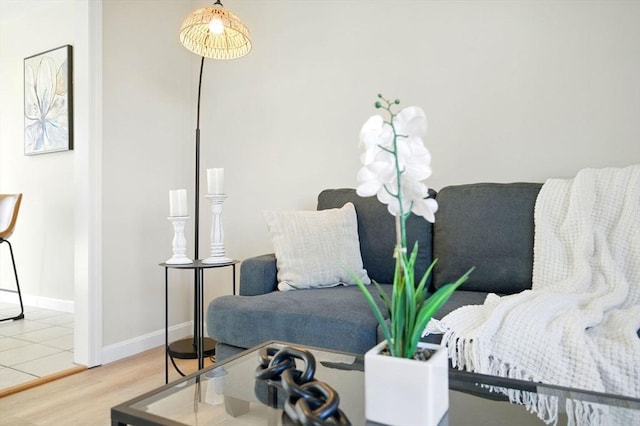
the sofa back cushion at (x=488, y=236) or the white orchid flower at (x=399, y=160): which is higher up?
the white orchid flower at (x=399, y=160)

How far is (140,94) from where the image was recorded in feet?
8.71

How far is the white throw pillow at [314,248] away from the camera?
1.93 meters

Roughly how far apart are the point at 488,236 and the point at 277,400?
1.27 meters

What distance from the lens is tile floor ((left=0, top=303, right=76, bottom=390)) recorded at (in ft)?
7.29

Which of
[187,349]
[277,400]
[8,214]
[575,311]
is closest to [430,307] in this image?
[277,400]

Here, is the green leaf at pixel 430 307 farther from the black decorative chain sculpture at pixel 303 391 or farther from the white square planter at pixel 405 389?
the black decorative chain sculpture at pixel 303 391

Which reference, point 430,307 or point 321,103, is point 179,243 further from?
point 430,307

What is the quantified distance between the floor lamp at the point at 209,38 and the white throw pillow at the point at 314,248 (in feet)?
1.81

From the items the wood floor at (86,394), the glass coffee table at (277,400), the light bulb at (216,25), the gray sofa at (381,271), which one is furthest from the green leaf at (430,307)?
the light bulb at (216,25)

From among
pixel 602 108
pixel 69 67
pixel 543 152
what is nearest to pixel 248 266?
pixel 543 152

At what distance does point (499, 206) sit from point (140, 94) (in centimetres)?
207

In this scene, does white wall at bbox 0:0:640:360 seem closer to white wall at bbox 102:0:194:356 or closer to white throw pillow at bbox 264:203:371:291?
white wall at bbox 102:0:194:356

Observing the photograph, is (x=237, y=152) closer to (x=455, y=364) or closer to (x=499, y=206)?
(x=499, y=206)

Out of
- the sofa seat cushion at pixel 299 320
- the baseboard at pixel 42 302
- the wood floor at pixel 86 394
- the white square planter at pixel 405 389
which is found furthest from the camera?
the baseboard at pixel 42 302
